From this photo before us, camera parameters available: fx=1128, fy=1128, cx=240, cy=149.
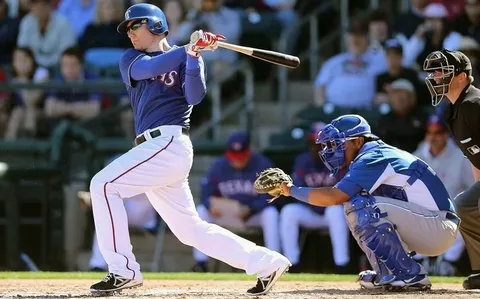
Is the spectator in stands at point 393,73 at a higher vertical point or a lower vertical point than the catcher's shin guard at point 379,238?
higher

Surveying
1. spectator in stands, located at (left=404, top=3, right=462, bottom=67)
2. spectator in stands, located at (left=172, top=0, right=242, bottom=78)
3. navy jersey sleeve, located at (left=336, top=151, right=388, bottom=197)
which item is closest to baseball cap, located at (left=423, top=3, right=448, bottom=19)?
spectator in stands, located at (left=404, top=3, right=462, bottom=67)

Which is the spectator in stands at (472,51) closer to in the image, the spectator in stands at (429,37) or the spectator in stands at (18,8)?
the spectator in stands at (429,37)

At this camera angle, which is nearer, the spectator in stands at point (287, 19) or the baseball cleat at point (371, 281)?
the baseball cleat at point (371, 281)

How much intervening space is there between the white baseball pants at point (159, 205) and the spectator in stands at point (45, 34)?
6.98 metres

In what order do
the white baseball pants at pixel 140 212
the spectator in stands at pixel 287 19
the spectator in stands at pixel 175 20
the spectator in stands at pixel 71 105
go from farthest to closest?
1. the spectator in stands at pixel 287 19
2. the spectator in stands at pixel 175 20
3. the spectator in stands at pixel 71 105
4. the white baseball pants at pixel 140 212

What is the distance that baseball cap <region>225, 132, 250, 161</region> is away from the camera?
36.6 feet

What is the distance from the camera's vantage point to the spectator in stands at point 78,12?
13734mm

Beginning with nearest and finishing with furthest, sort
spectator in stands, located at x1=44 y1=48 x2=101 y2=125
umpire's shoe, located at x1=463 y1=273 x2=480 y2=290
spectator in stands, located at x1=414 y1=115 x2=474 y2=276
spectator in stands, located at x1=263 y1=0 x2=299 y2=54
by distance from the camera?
umpire's shoe, located at x1=463 y1=273 x2=480 y2=290
spectator in stands, located at x1=414 y1=115 x2=474 y2=276
spectator in stands, located at x1=44 y1=48 x2=101 y2=125
spectator in stands, located at x1=263 y1=0 x2=299 y2=54

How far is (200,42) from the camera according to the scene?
20.6ft

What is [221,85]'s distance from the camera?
1277 centimetres

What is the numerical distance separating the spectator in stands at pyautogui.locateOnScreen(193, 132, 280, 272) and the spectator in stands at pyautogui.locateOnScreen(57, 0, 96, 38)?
3.33 metres

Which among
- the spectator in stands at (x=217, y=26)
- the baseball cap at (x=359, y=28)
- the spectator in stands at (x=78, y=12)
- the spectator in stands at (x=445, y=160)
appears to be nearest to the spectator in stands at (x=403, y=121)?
the spectator in stands at (x=445, y=160)

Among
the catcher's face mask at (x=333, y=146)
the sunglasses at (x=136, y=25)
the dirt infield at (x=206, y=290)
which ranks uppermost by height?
the sunglasses at (x=136, y=25)

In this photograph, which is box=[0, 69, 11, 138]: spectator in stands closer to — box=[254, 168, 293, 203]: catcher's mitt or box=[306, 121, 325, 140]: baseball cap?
box=[306, 121, 325, 140]: baseball cap
